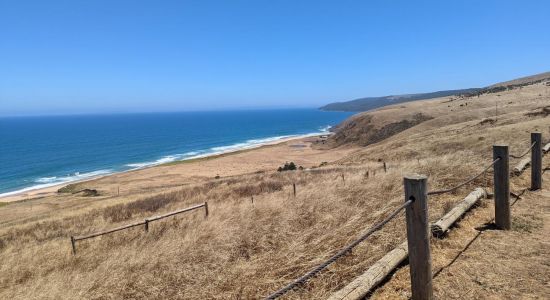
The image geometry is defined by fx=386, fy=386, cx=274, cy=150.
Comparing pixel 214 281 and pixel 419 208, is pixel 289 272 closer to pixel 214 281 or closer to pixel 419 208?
pixel 214 281

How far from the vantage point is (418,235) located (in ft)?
13.7

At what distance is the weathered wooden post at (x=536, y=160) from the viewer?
8.95 meters

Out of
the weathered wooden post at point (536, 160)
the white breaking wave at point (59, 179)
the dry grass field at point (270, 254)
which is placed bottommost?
the white breaking wave at point (59, 179)

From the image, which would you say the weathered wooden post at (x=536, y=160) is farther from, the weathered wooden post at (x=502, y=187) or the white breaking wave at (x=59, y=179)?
the white breaking wave at (x=59, y=179)

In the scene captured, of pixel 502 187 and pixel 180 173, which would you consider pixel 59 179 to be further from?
pixel 502 187

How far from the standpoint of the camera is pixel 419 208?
13.4 feet

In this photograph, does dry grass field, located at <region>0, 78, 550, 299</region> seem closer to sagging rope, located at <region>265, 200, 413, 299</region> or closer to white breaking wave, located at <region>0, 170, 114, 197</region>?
sagging rope, located at <region>265, 200, 413, 299</region>

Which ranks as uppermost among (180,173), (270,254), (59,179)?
(270,254)

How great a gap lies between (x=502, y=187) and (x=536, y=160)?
318 centimetres

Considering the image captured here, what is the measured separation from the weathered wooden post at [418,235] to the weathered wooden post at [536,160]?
6479 millimetres

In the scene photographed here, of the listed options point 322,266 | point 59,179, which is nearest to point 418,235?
point 322,266

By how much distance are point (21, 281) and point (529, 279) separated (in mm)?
9350

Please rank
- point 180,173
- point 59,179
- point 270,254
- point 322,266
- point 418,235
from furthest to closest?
1. point 59,179
2. point 180,173
3. point 270,254
4. point 418,235
5. point 322,266

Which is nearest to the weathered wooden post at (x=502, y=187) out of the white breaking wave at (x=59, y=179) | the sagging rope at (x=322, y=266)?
the sagging rope at (x=322, y=266)
